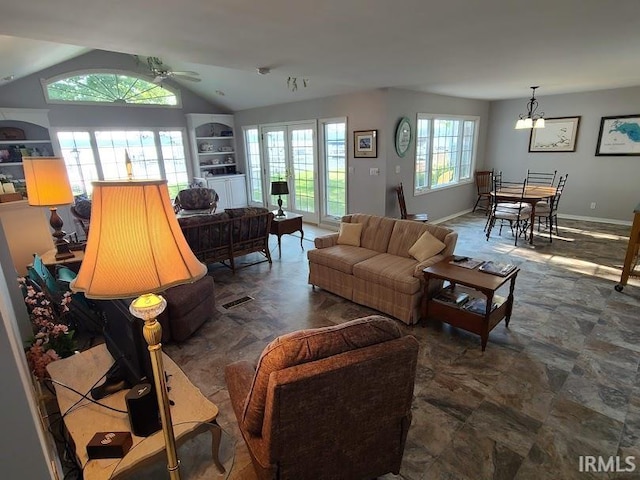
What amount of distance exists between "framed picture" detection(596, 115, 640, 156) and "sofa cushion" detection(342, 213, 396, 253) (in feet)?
17.9

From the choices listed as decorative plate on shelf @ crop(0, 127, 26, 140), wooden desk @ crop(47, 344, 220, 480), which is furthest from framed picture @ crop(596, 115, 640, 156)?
decorative plate on shelf @ crop(0, 127, 26, 140)

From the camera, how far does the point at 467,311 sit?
2.80 meters

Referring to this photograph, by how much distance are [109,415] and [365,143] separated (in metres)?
5.19

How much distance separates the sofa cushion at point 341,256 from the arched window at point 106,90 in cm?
597

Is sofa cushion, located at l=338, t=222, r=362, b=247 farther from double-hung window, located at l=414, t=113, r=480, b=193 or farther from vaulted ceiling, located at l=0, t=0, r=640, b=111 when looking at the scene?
double-hung window, located at l=414, t=113, r=480, b=193

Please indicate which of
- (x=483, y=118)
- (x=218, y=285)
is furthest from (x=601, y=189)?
(x=218, y=285)

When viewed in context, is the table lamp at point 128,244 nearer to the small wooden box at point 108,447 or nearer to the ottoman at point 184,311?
the small wooden box at point 108,447

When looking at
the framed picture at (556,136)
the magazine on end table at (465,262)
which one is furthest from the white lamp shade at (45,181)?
the framed picture at (556,136)

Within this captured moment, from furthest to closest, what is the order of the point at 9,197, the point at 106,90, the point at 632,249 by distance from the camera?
the point at 106,90 → the point at 632,249 → the point at 9,197

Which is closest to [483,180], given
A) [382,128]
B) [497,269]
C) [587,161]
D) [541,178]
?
[541,178]

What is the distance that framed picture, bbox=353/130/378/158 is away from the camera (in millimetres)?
5555

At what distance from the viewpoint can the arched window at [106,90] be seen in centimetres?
620

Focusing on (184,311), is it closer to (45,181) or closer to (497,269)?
(45,181)

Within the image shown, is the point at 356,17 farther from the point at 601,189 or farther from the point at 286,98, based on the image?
the point at 601,189
